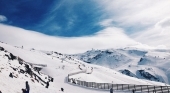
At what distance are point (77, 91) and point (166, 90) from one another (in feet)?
57.7

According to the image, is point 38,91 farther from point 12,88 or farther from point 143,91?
point 143,91

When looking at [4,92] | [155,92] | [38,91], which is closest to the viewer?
[4,92]

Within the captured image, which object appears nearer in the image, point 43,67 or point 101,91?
point 101,91

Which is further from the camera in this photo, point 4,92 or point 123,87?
point 123,87

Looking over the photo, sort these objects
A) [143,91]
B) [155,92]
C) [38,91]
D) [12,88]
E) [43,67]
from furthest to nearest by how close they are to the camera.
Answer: [43,67]
[143,91]
[155,92]
[38,91]
[12,88]

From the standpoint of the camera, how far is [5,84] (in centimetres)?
3247

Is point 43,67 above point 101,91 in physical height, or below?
above

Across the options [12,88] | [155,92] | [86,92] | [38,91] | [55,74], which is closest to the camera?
[12,88]

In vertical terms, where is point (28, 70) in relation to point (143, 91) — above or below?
above

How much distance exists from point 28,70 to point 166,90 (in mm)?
32431

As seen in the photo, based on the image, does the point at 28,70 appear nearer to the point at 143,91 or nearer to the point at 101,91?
the point at 101,91

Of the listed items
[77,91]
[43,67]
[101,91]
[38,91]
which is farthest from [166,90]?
[43,67]

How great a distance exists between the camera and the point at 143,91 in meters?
43.1

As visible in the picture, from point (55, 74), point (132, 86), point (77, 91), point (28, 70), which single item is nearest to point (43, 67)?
point (55, 74)
